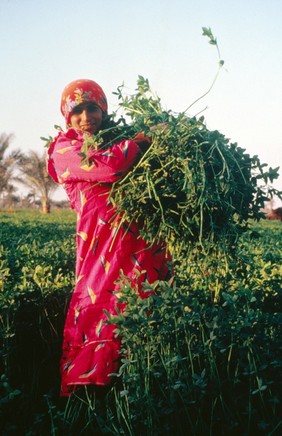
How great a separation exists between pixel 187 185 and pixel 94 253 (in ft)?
2.42

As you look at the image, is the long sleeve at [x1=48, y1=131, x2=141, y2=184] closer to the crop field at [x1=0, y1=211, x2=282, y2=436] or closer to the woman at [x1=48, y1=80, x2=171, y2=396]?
the woman at [x1=48, y1=80, x2=171, y2=396]

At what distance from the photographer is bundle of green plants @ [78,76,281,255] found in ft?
6.32

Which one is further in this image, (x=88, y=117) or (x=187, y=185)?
(x=88, y=117)

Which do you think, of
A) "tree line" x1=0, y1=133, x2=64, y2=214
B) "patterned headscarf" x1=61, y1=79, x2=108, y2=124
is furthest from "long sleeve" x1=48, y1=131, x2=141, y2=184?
"tree line" x1=0, y1=133, x2=64, y2=214

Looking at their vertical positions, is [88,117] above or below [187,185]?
above

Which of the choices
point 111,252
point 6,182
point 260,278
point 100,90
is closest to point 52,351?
point 111,252

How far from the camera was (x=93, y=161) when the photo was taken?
2.09m

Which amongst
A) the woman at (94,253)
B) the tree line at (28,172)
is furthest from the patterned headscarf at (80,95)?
the tree line at (28,172)

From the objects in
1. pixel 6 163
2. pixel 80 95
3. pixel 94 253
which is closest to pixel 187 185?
pixel 94 253

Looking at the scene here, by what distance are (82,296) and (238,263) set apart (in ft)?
2.98

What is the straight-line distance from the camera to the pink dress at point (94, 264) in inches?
85.5

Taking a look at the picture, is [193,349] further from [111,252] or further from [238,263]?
[111,252]

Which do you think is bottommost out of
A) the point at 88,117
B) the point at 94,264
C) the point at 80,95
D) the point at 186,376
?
the point at 186,376

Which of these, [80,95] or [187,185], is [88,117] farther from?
[187,185]
